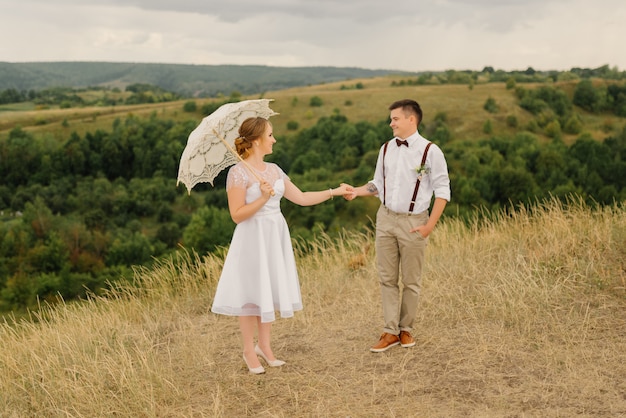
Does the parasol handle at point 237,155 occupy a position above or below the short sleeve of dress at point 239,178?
above

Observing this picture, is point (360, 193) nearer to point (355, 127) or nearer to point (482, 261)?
point (482, 261)

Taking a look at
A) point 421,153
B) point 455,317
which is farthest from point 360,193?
point 455,317

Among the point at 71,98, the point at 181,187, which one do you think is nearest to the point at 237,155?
the point at 181,187

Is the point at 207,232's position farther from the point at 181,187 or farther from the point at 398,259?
the point at 398,259

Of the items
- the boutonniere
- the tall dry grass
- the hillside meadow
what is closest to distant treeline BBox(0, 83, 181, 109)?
the hillside meadow

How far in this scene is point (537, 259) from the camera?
7707mm

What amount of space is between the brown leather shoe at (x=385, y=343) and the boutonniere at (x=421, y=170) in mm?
1571

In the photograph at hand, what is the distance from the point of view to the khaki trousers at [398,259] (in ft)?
18.4

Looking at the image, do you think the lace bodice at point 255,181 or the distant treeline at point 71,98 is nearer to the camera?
the lace bodice at point 255,181

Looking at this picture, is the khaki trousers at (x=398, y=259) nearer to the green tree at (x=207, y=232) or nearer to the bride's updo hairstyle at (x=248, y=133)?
the bride's updo hairstyle at (x=248, y=133)

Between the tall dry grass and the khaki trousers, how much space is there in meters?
0.37

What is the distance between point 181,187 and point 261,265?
279ft

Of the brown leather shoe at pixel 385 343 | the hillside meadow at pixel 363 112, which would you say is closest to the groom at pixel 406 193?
the brown leather shoe at pixel 385 343

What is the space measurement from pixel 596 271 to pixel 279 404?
4148 mm
